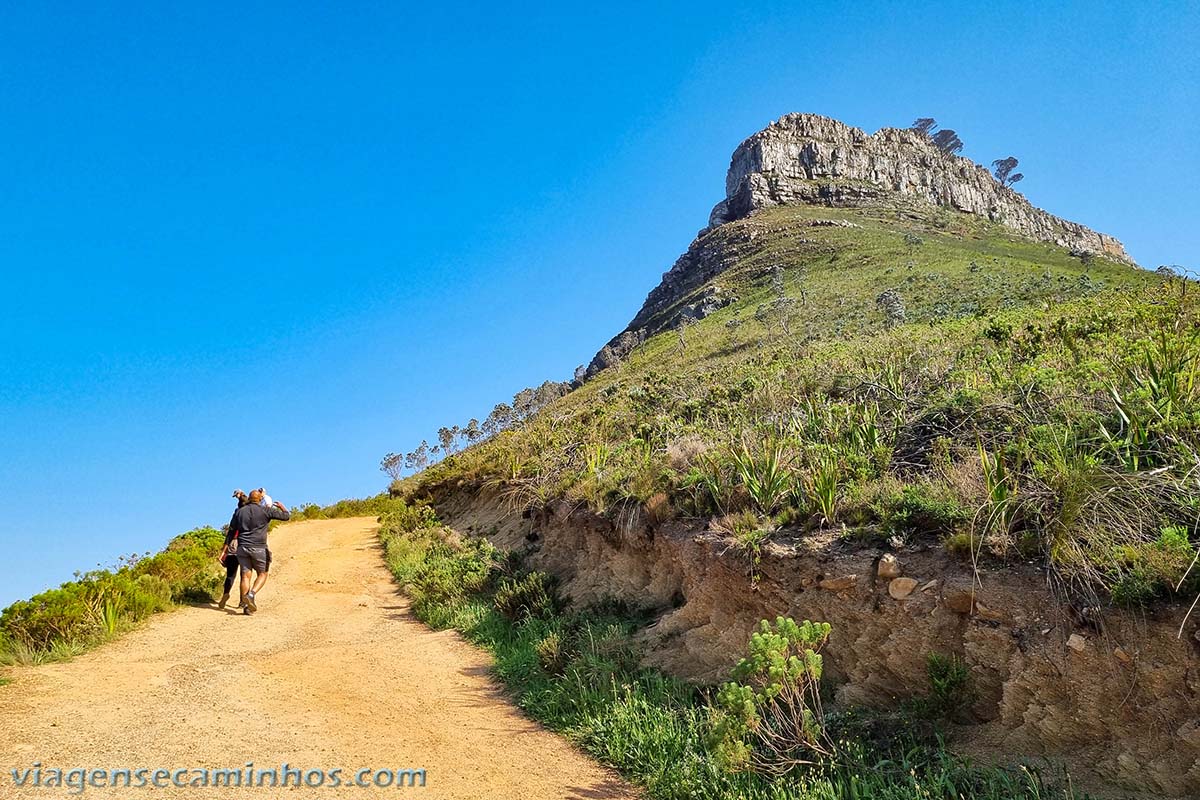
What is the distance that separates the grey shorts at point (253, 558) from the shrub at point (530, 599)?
4.83 metres

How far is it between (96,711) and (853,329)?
2605cm

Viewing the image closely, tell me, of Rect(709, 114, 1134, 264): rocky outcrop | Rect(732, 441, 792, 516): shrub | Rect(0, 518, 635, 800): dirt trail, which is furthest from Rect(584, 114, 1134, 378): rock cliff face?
Rect(732, 441, 792, 516): shrub

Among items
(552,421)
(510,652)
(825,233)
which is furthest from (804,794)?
(825,233)

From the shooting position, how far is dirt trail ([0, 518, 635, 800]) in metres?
5.30

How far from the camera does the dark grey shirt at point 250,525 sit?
1150 cm

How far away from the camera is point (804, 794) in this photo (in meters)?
4.25

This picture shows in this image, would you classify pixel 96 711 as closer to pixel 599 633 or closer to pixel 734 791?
pixel 599 633

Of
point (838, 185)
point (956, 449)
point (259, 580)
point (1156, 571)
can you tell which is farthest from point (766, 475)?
point (838, 185)

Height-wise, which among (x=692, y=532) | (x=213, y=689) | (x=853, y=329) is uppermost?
(x=853, y=329)

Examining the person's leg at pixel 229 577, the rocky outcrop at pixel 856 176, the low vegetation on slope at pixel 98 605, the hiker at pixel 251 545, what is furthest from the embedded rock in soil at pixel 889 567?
the rocky outcrop at pixel 856 176

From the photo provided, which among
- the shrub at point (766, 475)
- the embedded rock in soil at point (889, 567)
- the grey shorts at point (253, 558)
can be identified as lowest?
the embedded rock in soil at point (889, 567)

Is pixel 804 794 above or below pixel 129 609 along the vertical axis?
Answer: below

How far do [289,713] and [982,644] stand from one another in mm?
6377

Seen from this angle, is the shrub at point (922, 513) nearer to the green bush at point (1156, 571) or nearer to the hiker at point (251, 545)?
the green bush at point (1156, 571)
